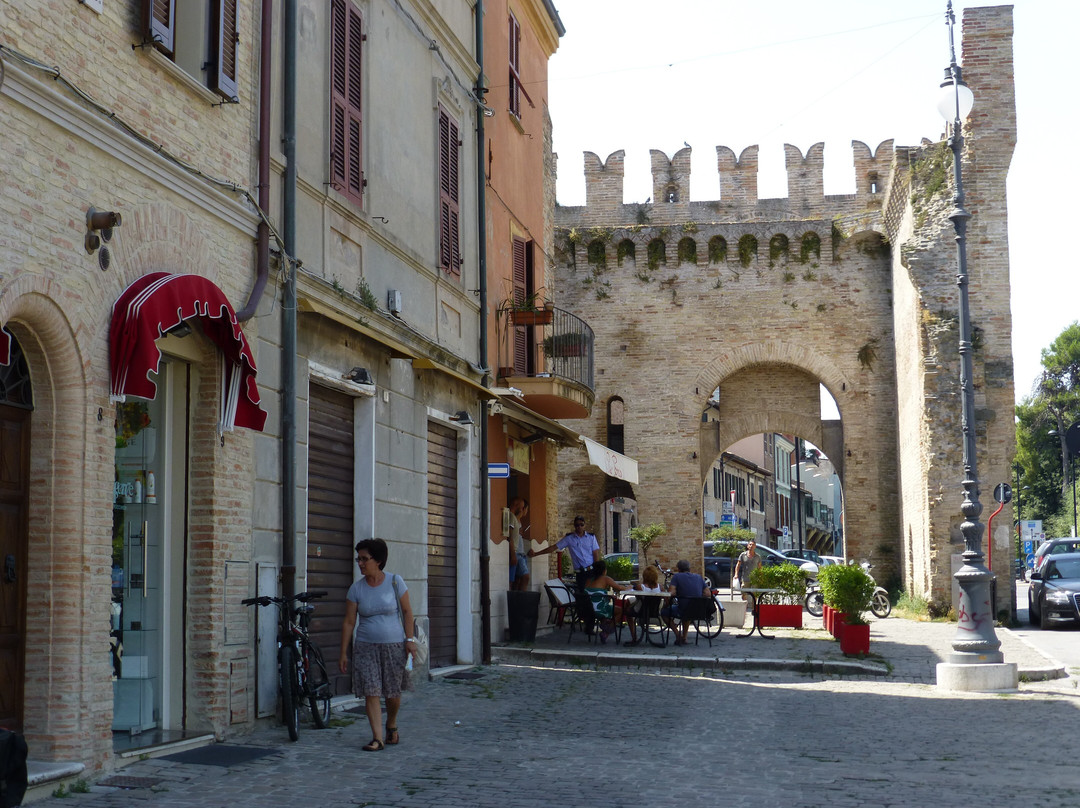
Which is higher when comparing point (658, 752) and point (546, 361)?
point (546, 361)

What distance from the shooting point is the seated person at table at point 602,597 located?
16906mm

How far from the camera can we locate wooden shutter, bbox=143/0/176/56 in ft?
25.2

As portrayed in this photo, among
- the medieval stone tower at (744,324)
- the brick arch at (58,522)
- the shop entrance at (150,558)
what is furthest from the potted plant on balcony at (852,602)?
the medieval stone tower at (744,324)

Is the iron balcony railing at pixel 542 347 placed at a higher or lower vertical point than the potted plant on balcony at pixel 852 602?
higher

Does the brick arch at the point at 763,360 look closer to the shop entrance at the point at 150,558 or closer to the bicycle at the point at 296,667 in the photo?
the bicycle at the point at 296,667

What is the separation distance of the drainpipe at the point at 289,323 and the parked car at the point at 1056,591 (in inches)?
644

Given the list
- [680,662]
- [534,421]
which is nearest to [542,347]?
[534,421]

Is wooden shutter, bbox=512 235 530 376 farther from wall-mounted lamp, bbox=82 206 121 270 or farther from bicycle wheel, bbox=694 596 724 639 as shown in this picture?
wall-mounted lamp, bbox=82 206 121 270

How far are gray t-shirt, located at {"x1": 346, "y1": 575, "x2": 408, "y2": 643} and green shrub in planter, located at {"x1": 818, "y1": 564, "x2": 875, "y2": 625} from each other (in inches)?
331

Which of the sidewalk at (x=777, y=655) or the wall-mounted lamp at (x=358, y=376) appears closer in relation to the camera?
the wall-mounted lamp at (x=358, y=376)

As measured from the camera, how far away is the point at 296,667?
882cm

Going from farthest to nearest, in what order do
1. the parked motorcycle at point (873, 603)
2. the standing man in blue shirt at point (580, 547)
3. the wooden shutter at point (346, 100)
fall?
the parked motorcycle at point (873, 603), the standing man in blue shirt at point (580, 547), the wooden shutter at point (346, 100)

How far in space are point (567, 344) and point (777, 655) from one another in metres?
6.01

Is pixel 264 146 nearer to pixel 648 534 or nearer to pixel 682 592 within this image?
pixel 682 592
